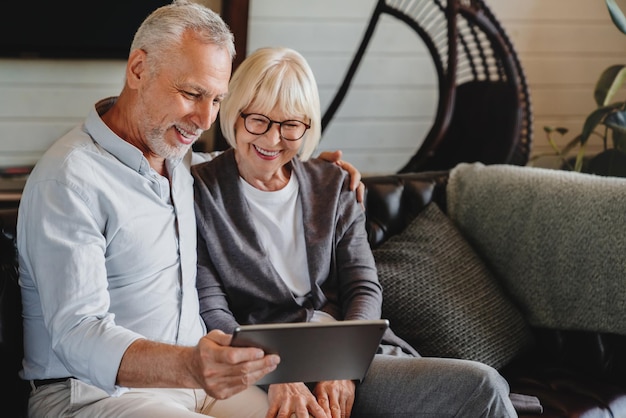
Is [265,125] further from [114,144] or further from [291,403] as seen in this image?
[291,403]

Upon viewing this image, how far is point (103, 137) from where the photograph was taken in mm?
1727

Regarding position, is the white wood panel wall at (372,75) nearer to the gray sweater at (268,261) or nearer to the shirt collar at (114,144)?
the gray sweater at (268,261)

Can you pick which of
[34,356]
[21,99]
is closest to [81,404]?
[34,356]

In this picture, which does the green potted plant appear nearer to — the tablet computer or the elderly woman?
the elderly woman

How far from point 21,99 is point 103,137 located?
150 centimetres

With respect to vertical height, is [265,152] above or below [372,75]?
above

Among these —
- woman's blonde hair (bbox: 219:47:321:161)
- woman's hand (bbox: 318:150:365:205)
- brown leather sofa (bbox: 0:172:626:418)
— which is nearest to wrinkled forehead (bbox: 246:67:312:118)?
woman's blonde hair (bbox: 219:47:321:161)

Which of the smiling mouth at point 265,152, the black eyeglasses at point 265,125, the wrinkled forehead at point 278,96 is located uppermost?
the wrinkled forehead at point 278,96

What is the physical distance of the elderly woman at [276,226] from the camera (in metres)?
1.98

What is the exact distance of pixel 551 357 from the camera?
2.43 meters

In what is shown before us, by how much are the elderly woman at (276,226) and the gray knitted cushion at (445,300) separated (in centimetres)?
16

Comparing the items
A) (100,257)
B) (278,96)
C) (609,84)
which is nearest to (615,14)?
(609,84)

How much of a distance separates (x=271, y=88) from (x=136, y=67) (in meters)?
0.33

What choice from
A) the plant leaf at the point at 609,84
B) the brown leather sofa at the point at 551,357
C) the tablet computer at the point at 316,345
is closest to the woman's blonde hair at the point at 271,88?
the brown leather sofa at the point at 551,357
